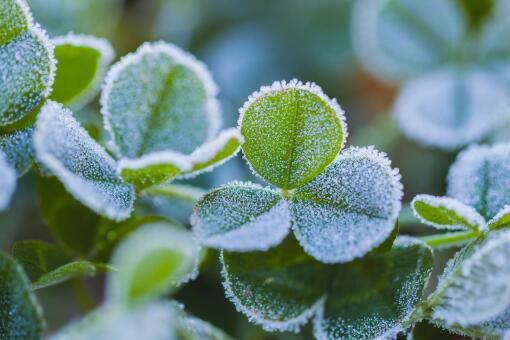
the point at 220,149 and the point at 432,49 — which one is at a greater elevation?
the point at 220,149

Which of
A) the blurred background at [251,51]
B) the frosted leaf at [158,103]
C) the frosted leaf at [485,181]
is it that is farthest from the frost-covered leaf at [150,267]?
the blurred background at [251,51]

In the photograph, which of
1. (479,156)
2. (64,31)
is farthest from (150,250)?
(64,31)

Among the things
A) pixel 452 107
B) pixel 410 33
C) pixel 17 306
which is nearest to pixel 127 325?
pixel 17 306

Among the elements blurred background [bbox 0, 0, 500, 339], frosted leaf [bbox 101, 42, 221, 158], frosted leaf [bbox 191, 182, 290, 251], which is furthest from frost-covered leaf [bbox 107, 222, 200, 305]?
blurred background [bbox 0, 0, 500, 339]

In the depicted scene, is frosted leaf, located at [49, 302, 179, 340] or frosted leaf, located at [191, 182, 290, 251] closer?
frosted leaf, located at [49, 302, 179, 340]

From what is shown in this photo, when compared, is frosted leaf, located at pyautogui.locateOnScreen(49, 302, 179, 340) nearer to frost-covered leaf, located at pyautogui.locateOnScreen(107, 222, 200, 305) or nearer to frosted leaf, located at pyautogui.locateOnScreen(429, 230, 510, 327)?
frost-covered leaf, located at pyautogui.locateOnScreen(107, 222, 200, 305)

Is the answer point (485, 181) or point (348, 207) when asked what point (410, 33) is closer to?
point (485, 181)
